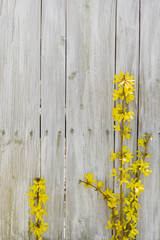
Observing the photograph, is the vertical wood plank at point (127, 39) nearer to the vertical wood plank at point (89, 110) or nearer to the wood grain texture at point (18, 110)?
the vertical wood plank at point (89, 110)

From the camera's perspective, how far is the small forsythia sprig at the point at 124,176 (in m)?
1.12

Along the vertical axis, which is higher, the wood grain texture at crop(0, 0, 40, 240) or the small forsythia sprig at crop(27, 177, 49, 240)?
the wood grain texture at crop(0, 0, 40, 240)

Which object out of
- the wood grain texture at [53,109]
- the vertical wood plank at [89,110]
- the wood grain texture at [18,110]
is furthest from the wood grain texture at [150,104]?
the wood grain texture at [18,110]

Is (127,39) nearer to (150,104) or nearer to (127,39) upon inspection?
(127,39)

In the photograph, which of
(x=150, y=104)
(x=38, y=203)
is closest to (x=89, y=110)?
(x=150, y=104)

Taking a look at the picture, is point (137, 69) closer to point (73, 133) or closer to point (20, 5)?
point (73, 133)

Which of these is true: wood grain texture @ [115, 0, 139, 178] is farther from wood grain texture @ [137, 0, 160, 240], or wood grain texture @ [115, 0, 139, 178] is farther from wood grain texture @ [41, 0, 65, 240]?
wood grain texture @ [41, 0, 65, 240]

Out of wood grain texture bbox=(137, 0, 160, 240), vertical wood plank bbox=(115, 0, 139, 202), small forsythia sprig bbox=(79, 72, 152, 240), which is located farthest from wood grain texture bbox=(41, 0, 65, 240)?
wood grain texture bbox=(137, 0, 160, 240)

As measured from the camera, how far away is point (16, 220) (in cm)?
120

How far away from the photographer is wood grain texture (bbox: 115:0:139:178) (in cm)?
118

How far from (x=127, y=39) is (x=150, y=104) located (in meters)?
0.31

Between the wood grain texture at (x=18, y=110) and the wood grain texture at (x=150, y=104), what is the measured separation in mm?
481

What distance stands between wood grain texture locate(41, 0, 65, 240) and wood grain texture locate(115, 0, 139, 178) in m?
0.25

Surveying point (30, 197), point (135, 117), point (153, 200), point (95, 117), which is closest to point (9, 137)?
point (30, 197)
